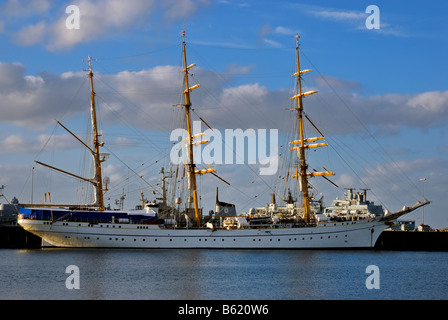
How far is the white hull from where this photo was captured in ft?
270

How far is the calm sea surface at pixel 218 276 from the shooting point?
4203cm

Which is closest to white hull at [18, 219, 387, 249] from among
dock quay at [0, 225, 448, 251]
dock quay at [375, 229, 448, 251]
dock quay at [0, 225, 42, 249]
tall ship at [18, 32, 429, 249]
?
tall ship at [18, 32, 429, 249]

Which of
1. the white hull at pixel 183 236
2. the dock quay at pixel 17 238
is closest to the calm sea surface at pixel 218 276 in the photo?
the white hull at pixel 183 236

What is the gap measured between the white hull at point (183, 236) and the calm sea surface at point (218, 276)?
27.6 ft

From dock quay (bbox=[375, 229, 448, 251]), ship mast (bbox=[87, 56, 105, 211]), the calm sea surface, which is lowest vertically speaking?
the calm sea surface

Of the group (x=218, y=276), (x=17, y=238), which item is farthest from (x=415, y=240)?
(x=17, y=238)

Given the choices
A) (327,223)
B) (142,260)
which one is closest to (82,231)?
(142,260)

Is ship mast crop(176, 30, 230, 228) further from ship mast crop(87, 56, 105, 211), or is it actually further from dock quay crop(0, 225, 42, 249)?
dock quay crop(0, 225, 42, 249)

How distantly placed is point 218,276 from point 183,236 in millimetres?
31993

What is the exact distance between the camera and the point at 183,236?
273 ft

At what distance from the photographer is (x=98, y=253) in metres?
73.1

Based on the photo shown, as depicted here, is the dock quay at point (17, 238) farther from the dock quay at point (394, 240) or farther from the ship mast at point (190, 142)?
the ship mast at point (190, 142)

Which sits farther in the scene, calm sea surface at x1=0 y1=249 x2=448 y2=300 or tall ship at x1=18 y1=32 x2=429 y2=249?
tall ship at x1=18 y1=32 x2=429 y2=249

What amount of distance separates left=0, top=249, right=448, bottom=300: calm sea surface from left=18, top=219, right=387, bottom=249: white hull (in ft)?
27.6
